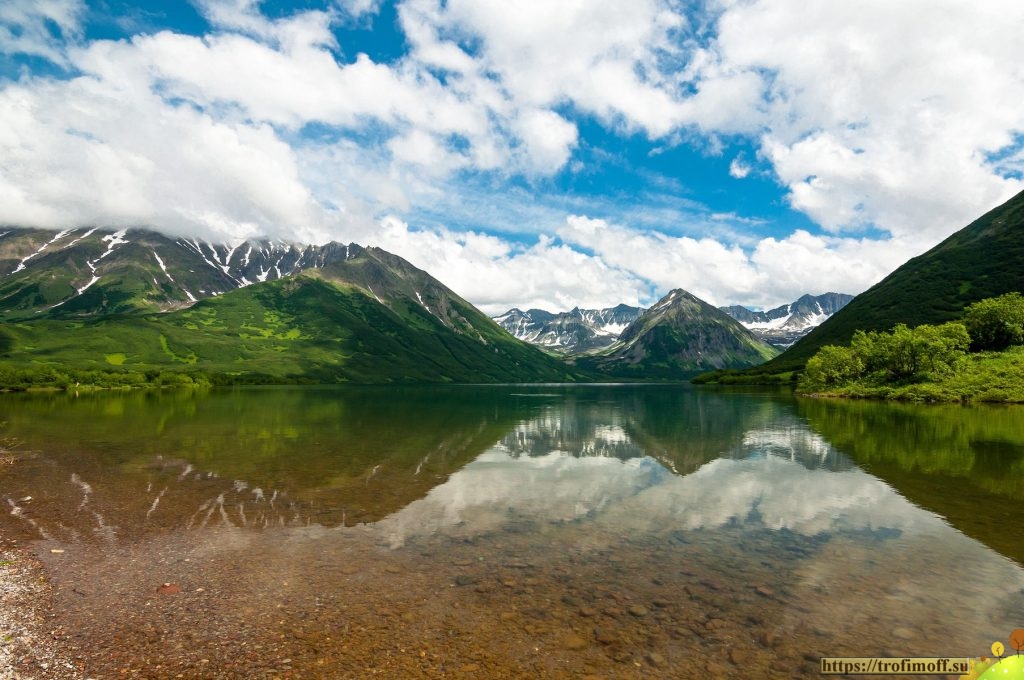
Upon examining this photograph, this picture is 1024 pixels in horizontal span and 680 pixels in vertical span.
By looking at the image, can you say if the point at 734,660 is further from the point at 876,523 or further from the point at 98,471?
the point at 98,471

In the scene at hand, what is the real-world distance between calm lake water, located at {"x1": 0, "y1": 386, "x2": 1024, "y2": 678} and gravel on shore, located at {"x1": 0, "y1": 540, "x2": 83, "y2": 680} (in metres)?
0.50

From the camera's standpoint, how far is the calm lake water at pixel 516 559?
47.2 ft

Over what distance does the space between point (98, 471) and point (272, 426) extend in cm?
3515

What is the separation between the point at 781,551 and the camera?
2292 cm

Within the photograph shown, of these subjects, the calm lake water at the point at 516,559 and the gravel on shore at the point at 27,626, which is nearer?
the gravel on shore at the point at 27,626

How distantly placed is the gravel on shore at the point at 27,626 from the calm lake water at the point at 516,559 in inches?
19.7

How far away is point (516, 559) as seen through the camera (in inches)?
856

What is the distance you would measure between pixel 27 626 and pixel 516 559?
1621 cm

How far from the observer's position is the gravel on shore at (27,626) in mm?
12891

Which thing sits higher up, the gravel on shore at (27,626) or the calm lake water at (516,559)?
the gravel on shore at (27,626)

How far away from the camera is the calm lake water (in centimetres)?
1439

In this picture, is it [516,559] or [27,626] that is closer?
[27,626]

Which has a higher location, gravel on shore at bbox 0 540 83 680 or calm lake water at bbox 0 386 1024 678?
gravel on shore at bbox 0 540 83 680

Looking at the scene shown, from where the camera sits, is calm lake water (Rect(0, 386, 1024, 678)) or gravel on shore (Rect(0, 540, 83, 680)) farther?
calm lake water (Rect(0, 386, 1024, 678))
